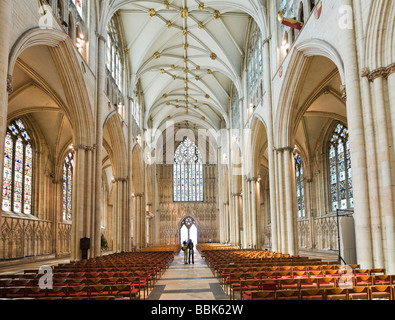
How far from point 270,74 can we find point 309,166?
1051 cm

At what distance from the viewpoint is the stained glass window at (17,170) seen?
22469 millimetres

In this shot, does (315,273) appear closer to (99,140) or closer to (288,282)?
(288,282)

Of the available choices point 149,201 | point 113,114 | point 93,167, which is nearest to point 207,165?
point 149,201

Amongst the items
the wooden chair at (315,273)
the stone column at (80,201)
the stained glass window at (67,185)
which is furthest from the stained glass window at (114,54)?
the wooden chair at (315,273)

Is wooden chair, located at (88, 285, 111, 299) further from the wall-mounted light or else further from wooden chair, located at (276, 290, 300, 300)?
the wall-mounted light

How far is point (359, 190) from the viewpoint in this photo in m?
10.5

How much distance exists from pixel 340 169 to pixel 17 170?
20761 mm

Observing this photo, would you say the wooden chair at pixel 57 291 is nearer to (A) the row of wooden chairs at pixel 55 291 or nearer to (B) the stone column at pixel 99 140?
(A) the row of wooden chairs at pixel 55 291

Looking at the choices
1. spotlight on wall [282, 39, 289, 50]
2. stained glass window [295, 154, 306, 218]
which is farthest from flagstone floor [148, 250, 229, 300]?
stained glass window [295, 154, 306, 218]

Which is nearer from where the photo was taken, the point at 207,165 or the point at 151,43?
the point at 151,43

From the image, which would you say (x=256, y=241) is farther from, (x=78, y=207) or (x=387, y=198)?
(x=387, y=198)

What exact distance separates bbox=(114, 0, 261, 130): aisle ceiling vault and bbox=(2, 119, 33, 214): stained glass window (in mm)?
8906

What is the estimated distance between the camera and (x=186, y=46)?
28750 mm
